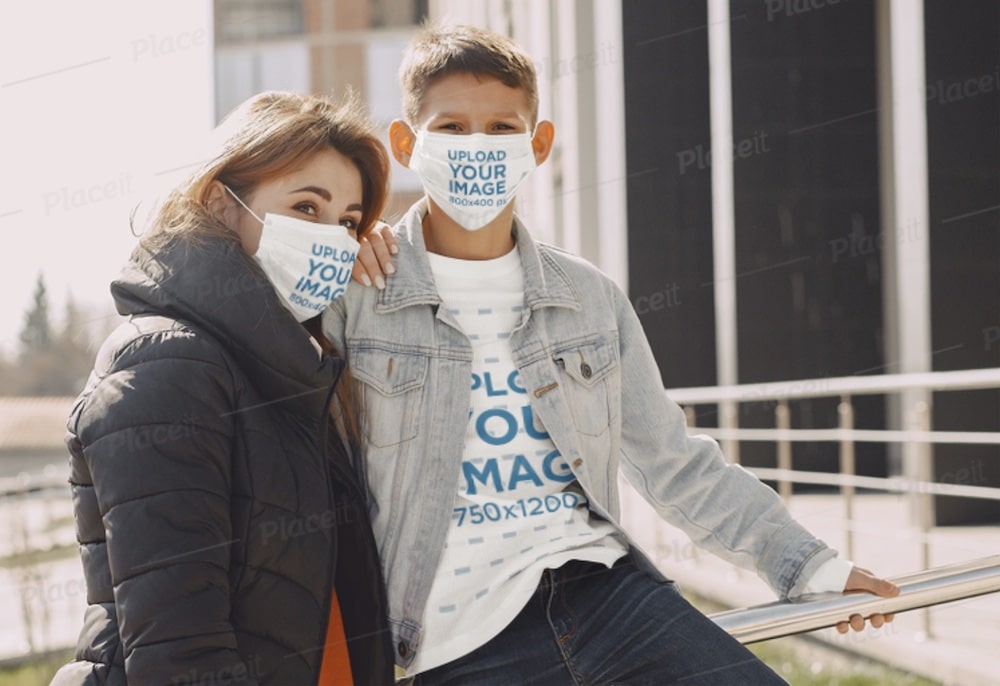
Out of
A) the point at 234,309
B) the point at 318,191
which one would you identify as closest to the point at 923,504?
the point at 318,191

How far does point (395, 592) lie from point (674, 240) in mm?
8679

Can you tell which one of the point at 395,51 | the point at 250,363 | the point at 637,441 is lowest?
the point at 637,441

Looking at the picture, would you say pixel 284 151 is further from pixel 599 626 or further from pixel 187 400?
pixel 599 626

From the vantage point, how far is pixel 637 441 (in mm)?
2410

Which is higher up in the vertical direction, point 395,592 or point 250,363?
point 250,363

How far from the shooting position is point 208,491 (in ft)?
5.49

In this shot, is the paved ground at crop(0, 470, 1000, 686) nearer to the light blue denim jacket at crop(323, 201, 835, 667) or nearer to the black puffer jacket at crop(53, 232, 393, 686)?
the light blue denim jacket at crop(323, 201, 835, 667)

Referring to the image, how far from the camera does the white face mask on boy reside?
7.68 ft

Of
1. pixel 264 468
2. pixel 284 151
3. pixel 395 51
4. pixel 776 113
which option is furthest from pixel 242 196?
pixel 395 51

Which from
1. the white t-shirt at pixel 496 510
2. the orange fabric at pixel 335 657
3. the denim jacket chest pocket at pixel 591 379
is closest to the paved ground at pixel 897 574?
the denim jacket chest pocket at pixel 591 379

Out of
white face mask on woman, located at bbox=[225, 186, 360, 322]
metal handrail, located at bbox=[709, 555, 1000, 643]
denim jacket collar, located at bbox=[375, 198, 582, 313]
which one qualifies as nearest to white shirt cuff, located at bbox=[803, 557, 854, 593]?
metal handrail, located at bbox=[709, 555, 1000, 643]

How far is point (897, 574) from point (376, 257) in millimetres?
2772

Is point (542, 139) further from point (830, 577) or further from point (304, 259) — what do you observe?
point (830, 577)

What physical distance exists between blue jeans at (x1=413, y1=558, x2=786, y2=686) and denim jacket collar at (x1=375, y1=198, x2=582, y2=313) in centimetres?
50
